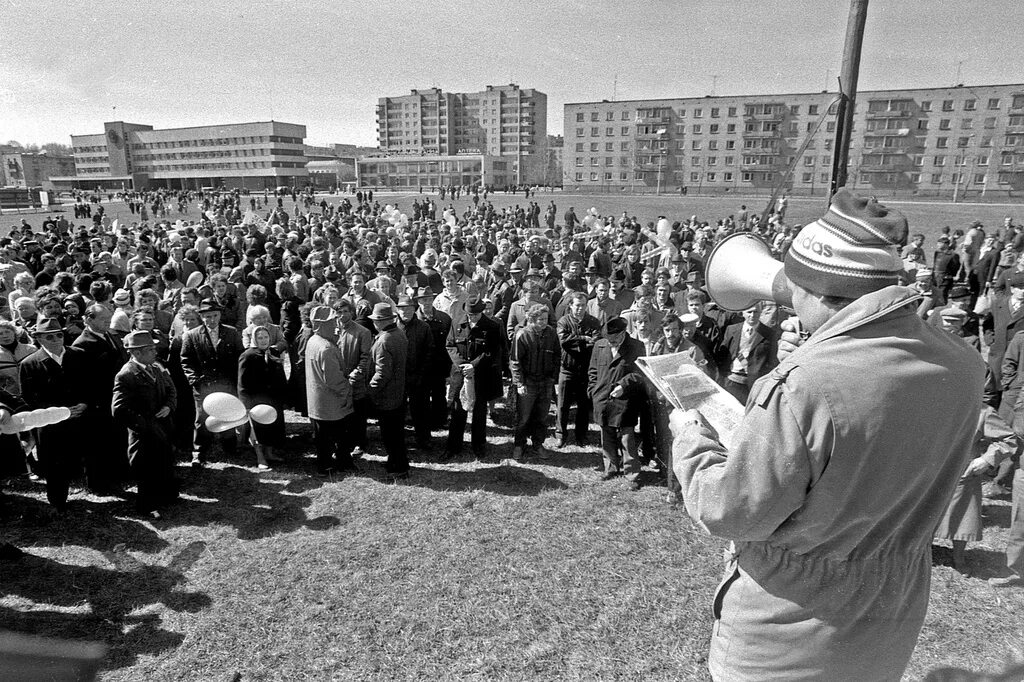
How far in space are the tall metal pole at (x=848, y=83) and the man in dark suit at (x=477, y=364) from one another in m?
3.54

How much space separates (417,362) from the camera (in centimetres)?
649

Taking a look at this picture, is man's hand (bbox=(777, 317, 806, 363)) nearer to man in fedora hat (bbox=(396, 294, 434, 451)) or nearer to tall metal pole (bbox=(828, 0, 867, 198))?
tall metal pole (bbox=(828, 0, 867, 198))

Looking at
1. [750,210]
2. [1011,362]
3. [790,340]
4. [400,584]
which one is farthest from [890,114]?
[400,584]

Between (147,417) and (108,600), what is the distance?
164 cm

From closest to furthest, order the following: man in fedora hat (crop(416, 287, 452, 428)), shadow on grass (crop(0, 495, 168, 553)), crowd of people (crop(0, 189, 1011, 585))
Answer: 1. shadow on grass (crop(0, 495, 168, 553))
2. crowd of people (crop(0, 189, 1011, 585))
3. man in fedora hat (crop(416, 287, 452, 428))

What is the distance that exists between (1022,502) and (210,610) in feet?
18.3

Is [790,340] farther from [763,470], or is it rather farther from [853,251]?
[763,470]

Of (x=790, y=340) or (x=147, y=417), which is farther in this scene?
(x=147, y=417)

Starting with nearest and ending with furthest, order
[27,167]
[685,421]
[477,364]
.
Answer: [685,421], [477,364], [27,167]

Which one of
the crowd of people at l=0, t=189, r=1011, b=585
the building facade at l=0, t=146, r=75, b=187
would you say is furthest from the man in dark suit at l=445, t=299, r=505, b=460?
the building facade at l=0, t=146, r=75, b=187

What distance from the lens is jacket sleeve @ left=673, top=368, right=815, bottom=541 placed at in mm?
1322

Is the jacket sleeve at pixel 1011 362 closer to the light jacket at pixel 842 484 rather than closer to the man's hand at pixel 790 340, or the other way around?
the man's hand at pixel 790 340

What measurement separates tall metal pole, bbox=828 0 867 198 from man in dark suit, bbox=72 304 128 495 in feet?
20.4

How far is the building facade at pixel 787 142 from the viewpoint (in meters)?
68.1
